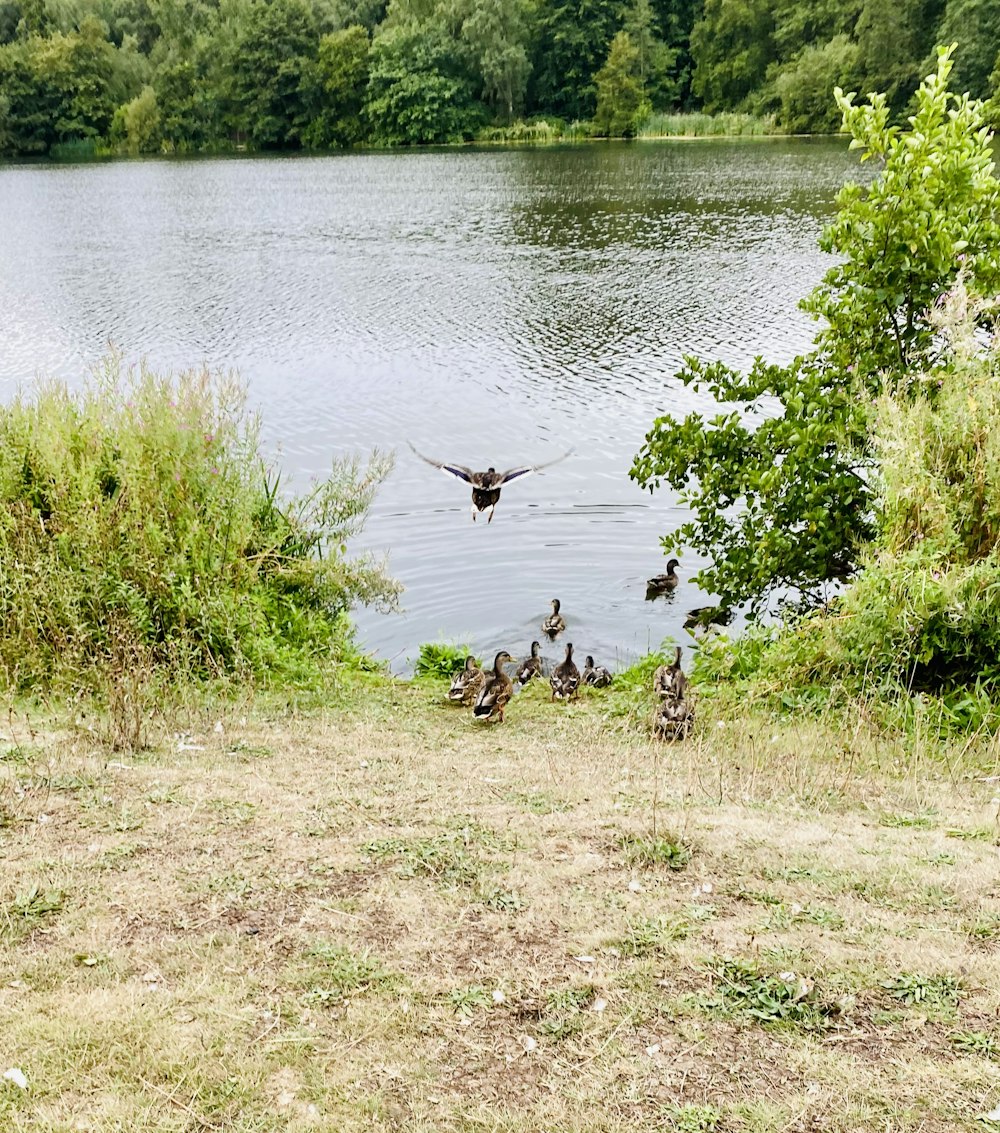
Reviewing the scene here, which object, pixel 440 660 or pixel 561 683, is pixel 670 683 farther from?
pixel 440 660

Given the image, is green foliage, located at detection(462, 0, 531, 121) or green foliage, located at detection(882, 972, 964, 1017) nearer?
green foliage, located at detection(882, 972, 964, 1017)

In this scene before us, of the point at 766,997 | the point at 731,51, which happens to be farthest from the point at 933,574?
the point at 731,51

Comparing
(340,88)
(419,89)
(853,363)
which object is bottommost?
(853,363)

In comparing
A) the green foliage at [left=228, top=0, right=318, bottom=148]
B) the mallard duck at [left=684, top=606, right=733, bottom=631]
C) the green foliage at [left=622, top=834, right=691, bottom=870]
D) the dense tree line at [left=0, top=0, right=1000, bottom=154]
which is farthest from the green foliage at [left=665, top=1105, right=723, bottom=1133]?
the green foliage at [left=228, top=0, right=318, bottom=148]

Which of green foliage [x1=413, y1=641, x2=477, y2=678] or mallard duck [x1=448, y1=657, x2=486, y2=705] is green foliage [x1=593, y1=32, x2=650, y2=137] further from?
mallard duck [x1=448, y1=657, x2=486, y2=705]

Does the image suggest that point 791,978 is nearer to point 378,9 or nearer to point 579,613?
point 579,613

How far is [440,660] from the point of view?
39.8 feet

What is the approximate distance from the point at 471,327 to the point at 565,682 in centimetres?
1910

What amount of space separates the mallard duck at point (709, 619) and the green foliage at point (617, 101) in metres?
82.8

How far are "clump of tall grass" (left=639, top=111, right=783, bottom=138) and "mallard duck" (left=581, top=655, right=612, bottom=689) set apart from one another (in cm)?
8150

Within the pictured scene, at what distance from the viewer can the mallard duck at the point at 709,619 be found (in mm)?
13295

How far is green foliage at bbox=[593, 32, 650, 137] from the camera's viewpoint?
287ft

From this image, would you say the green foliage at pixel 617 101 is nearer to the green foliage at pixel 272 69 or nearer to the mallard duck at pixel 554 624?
the green foliage at pixel 272 69

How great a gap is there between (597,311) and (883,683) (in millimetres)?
21654
